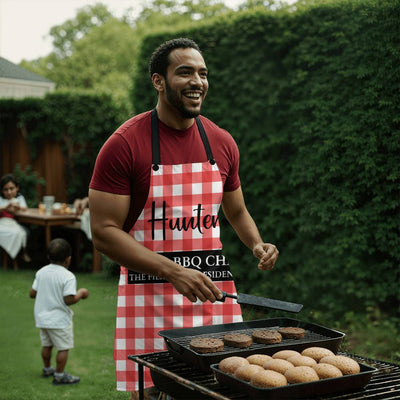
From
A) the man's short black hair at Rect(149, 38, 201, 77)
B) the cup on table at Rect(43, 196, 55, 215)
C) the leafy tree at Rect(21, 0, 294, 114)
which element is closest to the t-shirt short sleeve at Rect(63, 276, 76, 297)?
the man's short black hair at Rect(149, 38, 201, 77)

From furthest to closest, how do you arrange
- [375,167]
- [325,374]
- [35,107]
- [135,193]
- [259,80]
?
[35,107] → [259,80] → [375,167] → [135,193] → [325,374]

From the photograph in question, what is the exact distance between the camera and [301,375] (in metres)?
1.64

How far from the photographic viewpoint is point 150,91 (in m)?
6.27

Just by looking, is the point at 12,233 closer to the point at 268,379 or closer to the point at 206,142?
the point at 206,142

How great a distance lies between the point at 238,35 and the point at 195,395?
4167 millimetres

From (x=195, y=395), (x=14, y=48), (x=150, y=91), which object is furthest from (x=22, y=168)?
(x=195, y=395)

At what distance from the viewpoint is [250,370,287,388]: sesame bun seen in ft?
5.24

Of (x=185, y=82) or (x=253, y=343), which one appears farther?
(x=185, y=82)

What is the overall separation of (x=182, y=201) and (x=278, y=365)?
2.79ft

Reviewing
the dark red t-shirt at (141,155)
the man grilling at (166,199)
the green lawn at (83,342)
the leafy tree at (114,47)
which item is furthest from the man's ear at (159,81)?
the leafy tree at (114,47)

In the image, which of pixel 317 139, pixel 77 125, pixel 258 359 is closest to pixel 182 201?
pixel 258 359

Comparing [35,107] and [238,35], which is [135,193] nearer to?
[238,35]

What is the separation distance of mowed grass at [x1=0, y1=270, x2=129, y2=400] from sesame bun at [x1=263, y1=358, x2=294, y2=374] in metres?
2.16

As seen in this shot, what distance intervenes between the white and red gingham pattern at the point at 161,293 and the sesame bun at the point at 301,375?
77cm
